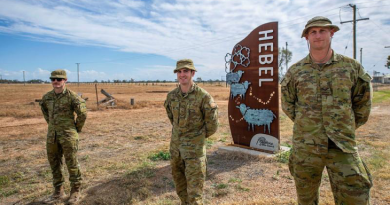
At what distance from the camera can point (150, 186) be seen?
4.36m

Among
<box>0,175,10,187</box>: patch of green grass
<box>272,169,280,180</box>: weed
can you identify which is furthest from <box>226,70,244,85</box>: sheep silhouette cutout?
<box>0,175,10,187</box>: patch of green grass

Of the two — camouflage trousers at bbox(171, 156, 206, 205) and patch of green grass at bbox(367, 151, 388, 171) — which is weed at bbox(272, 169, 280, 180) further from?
camouflage trousers at bbox(171, 156, 206, 205)

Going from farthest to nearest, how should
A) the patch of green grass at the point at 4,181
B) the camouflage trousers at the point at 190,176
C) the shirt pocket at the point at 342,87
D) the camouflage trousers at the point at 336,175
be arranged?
the patch of green grass at the point at 4,181 < the camouflage trousers at the point at 190,176 < the shirt pocket at the point at 342,87 < the camouflage trousers at the point at 336,175

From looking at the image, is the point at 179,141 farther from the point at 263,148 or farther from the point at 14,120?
the point at 14,120

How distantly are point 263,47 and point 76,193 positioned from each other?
15.4 feet

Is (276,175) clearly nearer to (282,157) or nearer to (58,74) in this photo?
(282,157)

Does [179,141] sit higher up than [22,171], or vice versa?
[179,141]

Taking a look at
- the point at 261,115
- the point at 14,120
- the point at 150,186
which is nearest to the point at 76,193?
the point at 150,186

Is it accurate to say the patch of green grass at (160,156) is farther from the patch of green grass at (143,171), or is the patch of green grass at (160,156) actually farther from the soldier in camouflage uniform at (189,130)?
the soldier in camouflage uniform at (189,130)

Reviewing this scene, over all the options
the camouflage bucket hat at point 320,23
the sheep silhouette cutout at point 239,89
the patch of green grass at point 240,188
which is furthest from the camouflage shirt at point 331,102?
the sheep silhouette cutout at point 239,89

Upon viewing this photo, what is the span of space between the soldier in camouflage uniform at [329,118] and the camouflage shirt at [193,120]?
1005 mm

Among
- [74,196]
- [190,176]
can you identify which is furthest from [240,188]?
[74,196]

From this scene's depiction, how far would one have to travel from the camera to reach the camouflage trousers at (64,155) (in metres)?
3.77

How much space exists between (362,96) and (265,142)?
11.9ft
